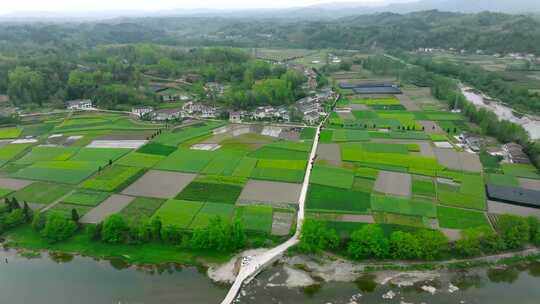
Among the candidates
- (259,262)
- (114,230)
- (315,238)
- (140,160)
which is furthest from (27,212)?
A: (315,238)

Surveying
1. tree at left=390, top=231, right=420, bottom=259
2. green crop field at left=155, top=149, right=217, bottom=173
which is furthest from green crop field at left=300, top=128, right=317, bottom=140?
tree at left=390, top=231, right=420, bottom=259

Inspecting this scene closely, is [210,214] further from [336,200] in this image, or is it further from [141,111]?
[141,111]

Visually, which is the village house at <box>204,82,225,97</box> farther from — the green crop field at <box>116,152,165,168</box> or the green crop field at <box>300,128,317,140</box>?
the green crop field at <box>116,152,165,168</box>

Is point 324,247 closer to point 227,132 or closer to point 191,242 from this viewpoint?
point 191,242

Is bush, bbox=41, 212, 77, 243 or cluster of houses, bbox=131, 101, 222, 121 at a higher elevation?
cluster of houses, bbox=131, 101, 222, 121

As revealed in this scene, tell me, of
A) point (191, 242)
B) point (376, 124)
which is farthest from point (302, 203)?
point (376, 124)

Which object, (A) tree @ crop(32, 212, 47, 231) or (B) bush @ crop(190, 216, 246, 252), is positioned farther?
(A) tree @ crop(32, 212, 47, 231)

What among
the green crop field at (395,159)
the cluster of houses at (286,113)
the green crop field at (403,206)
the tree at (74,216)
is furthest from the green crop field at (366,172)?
the tree at (74,216)

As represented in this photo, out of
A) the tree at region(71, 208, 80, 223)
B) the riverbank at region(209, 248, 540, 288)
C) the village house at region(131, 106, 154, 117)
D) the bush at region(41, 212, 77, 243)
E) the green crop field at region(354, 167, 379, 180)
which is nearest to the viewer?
the riverbank at region(209, 248, 540, 288)
